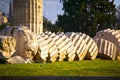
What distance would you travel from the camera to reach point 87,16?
48344mm

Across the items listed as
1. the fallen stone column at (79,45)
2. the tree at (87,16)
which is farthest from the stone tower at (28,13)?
the fallen stone column at (79,45)

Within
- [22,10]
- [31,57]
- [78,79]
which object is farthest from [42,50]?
[22,10]

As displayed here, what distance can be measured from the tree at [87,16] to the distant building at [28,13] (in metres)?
14.0

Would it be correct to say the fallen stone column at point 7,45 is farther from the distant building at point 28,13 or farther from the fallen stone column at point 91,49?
the distant building at point 28,13

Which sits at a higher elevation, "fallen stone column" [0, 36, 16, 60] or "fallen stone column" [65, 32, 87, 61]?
"fallen stone column" [0, 36, 16, 60]

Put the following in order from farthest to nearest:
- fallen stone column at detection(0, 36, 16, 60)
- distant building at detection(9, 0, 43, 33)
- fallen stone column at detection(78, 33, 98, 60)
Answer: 1. distant building at detection(9, 0, 43, 33)
2. fallen stone column at detection(78, 33, 98, 60)
3. fallen stone column at detection(0, 36, 16, 60)

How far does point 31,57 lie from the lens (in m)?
13.9

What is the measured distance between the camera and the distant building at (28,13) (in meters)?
31.9

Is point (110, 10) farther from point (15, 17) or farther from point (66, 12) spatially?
point (15, 17)

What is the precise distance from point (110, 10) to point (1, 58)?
1564 inches

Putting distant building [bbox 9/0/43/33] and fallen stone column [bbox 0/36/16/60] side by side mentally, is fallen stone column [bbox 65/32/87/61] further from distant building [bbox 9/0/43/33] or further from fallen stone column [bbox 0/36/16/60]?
distant building [bbox 9/0/43/33]

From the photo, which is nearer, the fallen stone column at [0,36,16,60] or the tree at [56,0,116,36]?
the fallen stone column at [0,36,16,60]

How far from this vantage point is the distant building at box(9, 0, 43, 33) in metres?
31.9

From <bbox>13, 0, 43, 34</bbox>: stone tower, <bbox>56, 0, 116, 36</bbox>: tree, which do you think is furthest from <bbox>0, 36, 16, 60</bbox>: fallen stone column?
<bbox>56, 0, 116, 36</bbox>: tree
